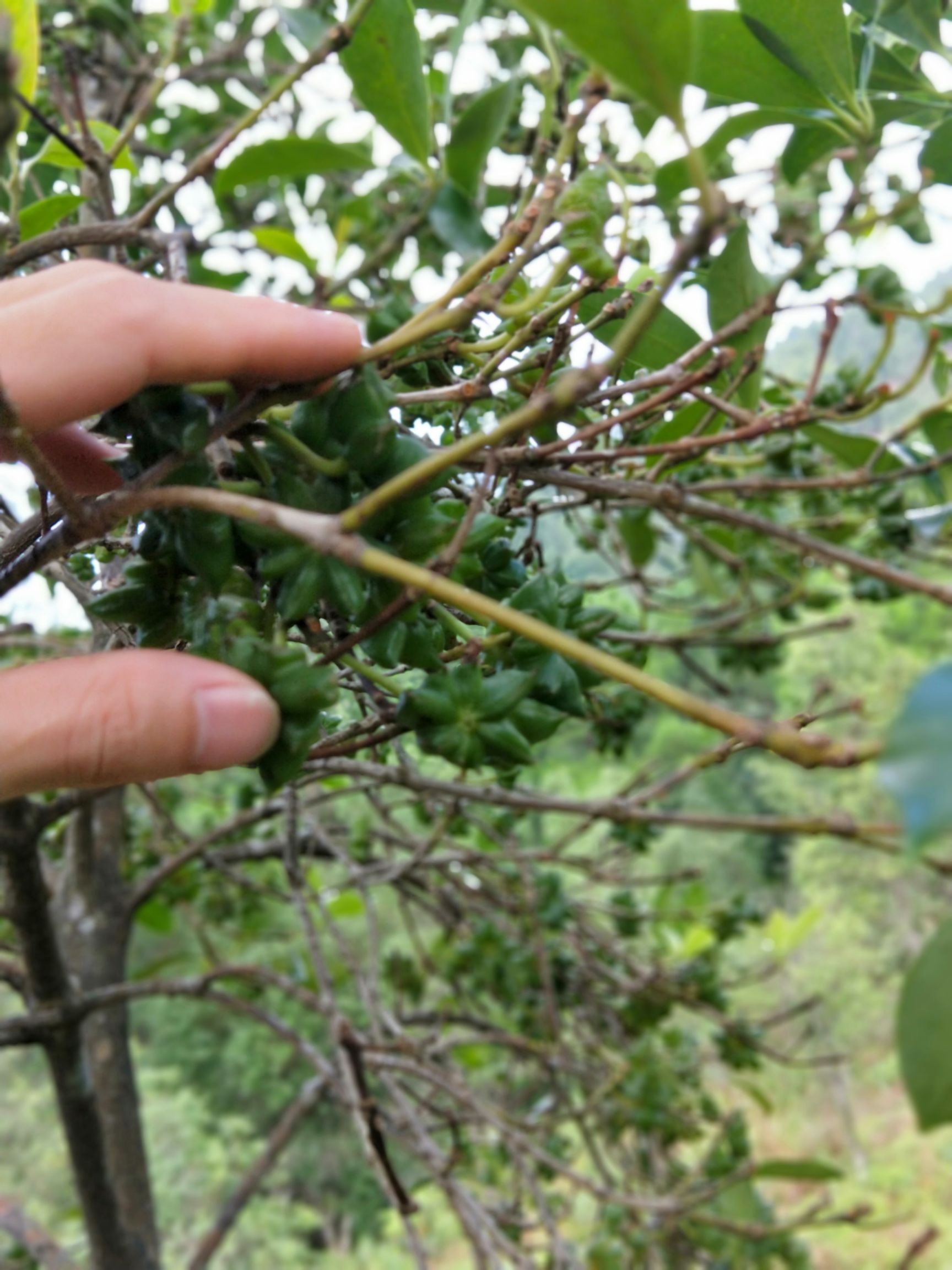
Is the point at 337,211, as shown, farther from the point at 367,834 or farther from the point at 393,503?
the point at 393,503

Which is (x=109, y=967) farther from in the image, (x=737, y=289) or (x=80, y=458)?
(x=737, y=289)

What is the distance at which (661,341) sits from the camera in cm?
58

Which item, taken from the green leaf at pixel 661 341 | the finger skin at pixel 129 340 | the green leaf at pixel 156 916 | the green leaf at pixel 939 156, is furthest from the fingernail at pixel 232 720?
the green leaf at pixel 156 916

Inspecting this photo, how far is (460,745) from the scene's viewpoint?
37 centimetres

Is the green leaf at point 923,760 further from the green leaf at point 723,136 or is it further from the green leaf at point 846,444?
the green leaf at point 846,444

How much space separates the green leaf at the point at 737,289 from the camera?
0.59 m

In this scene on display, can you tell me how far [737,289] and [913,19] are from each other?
21cm

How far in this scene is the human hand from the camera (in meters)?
0.32

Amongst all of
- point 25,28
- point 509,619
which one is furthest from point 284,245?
point 509,619

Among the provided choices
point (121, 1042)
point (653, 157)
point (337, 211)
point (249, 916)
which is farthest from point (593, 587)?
point (249, 916)

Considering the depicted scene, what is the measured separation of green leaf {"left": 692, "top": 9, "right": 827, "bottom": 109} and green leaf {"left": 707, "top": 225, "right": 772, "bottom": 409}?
75 millimetres

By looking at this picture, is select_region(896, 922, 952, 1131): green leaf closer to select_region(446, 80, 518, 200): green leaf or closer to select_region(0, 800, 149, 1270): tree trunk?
select_region(446, 80, 518, 200): green leaf

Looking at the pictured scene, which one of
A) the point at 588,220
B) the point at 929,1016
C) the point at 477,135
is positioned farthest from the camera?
the point at 477,135

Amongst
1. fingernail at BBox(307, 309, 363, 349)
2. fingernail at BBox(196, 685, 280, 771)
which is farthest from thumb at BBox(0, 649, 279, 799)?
fingernail at BBox(307, 309, 363, 349)
